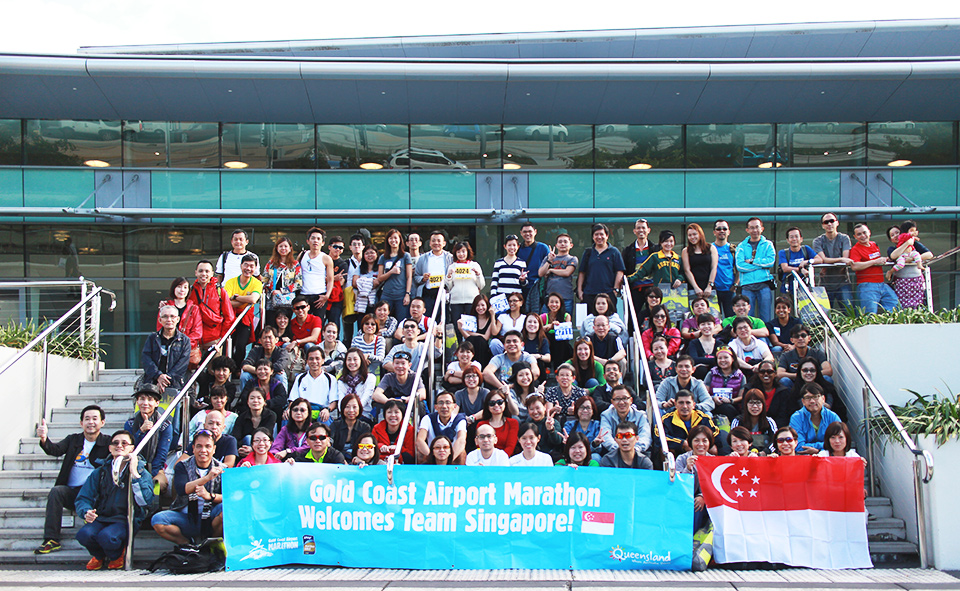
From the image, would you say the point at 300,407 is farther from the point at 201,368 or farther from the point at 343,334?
the point at 343,334

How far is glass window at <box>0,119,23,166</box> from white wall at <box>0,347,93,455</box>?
8409 mm

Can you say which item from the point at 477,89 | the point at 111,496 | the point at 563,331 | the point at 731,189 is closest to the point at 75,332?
the point at 111,496

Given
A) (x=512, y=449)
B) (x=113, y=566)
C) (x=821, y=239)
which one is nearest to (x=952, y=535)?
(x=512, y=449)

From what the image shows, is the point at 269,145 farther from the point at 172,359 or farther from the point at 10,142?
the point at 172,359

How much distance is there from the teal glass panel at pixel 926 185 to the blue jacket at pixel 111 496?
15.6 metres

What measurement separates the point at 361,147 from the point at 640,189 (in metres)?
5.98

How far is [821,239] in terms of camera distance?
38.2 feet

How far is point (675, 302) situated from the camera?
11.5 m

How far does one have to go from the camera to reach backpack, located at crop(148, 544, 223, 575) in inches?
283

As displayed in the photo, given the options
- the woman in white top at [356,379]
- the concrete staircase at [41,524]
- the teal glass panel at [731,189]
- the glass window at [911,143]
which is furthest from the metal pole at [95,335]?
the glass window at [911,143]

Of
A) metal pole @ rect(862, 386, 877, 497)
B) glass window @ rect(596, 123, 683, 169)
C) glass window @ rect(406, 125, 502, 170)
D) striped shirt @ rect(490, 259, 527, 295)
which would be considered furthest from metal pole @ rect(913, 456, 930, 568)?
glass window @ rect(406, 125, 502, 170)

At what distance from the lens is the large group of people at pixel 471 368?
791 centimetres

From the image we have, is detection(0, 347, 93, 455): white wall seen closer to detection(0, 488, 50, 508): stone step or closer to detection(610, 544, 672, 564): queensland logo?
detection(0, 488, 50, 508): stone step

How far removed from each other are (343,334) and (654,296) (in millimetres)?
4686
